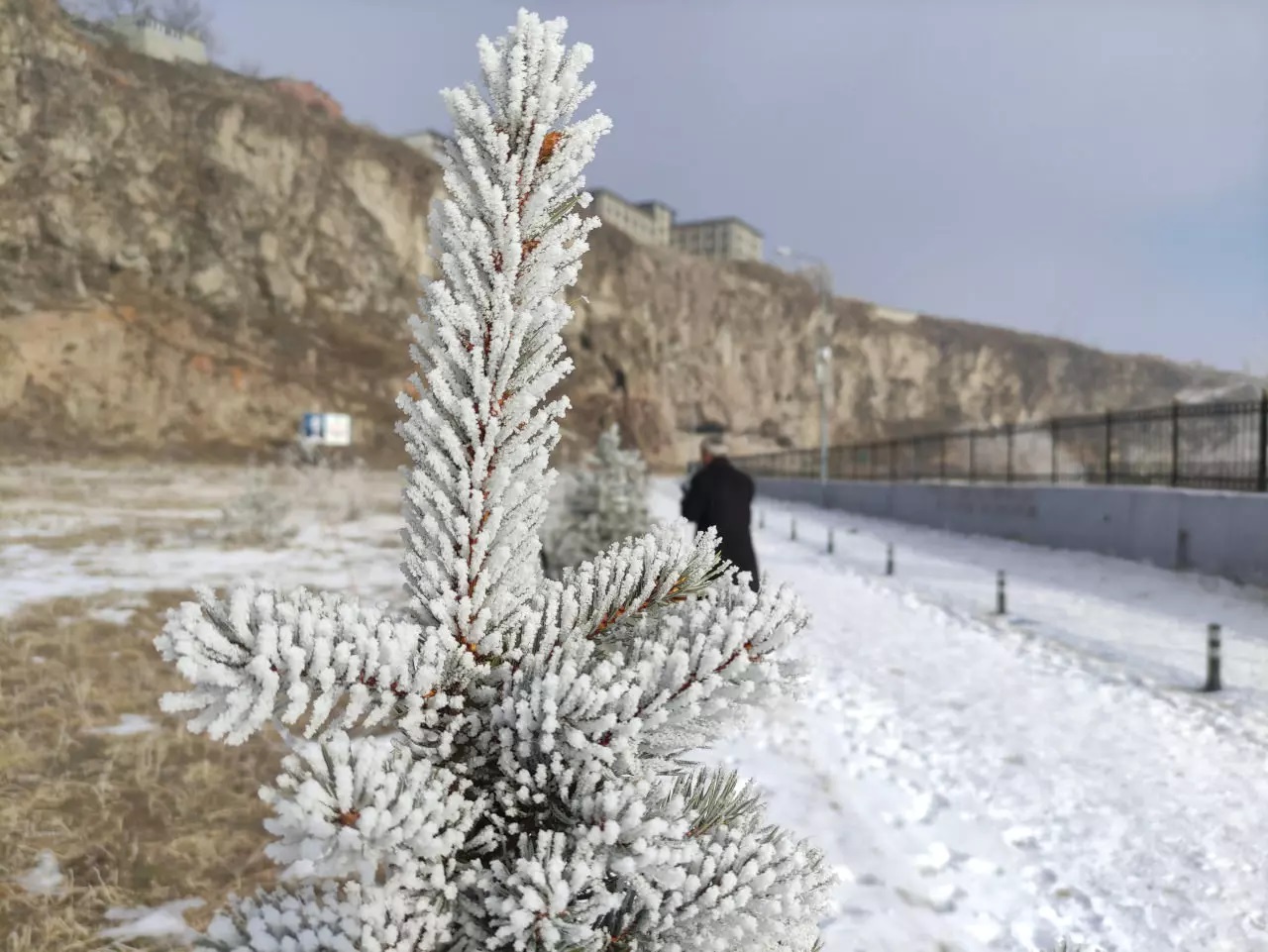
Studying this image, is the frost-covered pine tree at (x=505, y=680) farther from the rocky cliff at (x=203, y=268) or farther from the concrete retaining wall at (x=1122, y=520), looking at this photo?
the rocky cliff at (x=203, y=268)

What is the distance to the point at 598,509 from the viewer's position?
10.5m

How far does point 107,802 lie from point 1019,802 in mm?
5475

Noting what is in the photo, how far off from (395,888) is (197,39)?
57207 mm

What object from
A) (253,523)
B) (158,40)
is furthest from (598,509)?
(158,40)

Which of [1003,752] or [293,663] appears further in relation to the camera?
[1003,752]

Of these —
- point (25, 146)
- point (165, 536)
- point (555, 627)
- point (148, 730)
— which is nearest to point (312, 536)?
point (165, 536)

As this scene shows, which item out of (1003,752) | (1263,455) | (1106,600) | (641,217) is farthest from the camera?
(641,217)

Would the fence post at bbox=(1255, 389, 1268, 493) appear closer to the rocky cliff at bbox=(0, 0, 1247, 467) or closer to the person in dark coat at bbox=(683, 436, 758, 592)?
the person in dark coat at bbox=(683, 436, 758, 592)

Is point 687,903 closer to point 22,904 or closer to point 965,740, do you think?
point 22,904

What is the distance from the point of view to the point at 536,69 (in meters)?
1.09

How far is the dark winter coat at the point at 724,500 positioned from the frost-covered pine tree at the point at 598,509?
325cm

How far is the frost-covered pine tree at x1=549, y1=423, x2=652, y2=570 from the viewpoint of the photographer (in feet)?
33.9

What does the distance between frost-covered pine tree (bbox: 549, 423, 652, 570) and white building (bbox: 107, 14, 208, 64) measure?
4012cm

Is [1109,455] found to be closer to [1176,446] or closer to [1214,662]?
[1176,446]
